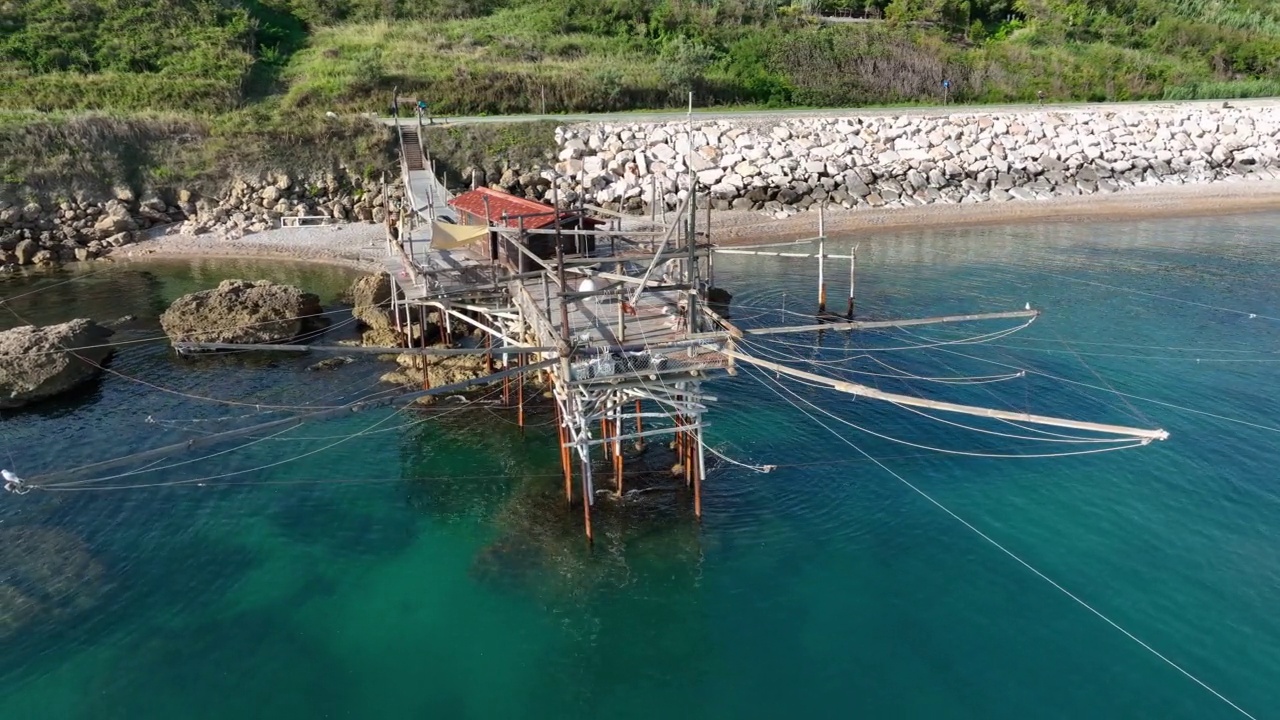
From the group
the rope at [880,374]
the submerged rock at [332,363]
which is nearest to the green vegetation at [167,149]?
the submerged rock at [332,363]

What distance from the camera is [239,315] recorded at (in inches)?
1231

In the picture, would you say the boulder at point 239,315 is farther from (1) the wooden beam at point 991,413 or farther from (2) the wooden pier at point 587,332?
(1) the wooden beam at point 991,413

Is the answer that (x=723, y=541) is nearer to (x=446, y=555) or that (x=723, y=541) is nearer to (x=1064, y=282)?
(x=446, y=555)

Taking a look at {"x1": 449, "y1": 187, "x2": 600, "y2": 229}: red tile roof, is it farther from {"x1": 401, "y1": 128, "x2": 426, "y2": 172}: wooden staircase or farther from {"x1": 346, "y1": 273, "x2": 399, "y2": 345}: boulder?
{"x1": 401, "y1": 128, "x2": 426, "y2": 172}: wooden staircase

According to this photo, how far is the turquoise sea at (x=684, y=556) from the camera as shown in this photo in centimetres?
1644

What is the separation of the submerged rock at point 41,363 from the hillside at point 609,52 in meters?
28.0

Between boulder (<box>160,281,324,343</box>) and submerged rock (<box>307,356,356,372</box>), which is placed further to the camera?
boulder (<box>160,281,324,343</box>)

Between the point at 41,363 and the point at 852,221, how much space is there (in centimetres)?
3855

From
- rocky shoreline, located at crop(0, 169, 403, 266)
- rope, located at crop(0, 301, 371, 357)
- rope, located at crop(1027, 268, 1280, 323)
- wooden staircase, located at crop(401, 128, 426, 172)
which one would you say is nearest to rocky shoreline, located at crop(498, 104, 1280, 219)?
wooden staircase, located at crop(401, 128, 426, 172)

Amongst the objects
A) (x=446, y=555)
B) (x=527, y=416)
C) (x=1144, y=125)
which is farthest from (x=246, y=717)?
(x=1144, y=125)

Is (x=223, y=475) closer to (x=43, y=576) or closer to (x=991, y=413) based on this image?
(x=43, y=576)

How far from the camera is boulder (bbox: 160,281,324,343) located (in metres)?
30.7

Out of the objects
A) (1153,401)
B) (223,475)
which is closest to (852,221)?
(1153,401)

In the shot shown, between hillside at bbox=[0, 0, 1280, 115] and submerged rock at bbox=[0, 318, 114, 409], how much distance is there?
91.9 ft
